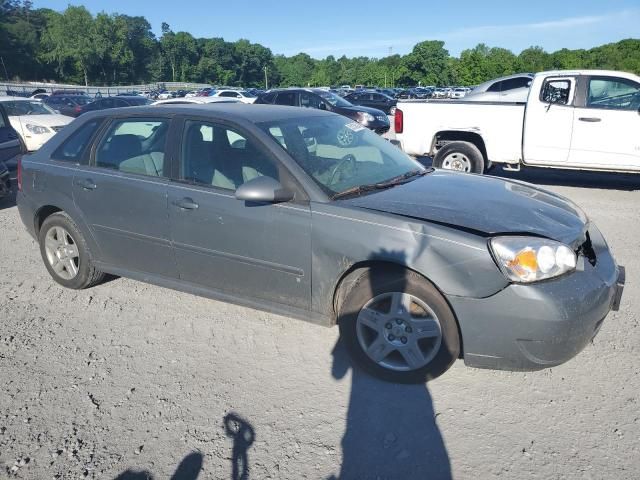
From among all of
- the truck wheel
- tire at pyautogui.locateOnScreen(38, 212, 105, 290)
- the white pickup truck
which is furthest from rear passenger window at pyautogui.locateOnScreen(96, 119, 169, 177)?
the white pickup truck

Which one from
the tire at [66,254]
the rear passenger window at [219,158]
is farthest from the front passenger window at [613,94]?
the tire at [66,254]

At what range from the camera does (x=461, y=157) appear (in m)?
8.64

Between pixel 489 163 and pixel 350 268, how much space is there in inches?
258

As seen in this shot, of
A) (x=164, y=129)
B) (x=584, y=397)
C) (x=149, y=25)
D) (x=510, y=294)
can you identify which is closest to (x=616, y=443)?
(x=584, y=397)

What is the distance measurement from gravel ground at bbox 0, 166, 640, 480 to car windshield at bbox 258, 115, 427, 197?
3.78ft

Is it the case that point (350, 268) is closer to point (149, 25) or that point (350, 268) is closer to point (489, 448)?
point (489, 448)

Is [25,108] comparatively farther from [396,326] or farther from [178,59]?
[178,59]

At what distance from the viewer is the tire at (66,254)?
422 centimetres

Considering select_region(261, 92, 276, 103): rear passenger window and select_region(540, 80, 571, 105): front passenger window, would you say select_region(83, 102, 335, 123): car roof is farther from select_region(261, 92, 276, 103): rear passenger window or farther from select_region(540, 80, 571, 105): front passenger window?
select_region(261, 92, 276, 103): rear passenger window

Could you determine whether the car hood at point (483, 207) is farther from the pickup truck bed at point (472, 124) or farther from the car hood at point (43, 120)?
the car hood at point (43, 120)

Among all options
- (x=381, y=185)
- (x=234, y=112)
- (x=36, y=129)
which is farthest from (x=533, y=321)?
(x=36, y=129)

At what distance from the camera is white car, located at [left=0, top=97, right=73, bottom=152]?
1179 cm

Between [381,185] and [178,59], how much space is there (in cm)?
14131

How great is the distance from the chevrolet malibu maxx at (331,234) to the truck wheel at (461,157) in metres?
4.73
